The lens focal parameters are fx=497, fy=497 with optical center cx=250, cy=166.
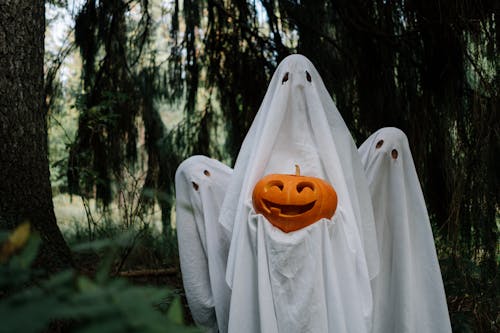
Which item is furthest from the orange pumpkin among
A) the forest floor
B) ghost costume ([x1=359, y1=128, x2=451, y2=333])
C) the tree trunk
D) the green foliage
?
the green foliage

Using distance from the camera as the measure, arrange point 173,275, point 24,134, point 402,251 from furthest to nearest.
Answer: point 173,275 < point 402,251 < point 24,134

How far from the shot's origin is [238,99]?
3.67 metres

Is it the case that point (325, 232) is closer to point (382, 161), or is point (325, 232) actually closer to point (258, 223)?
point (258, 223)

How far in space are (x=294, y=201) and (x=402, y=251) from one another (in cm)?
51

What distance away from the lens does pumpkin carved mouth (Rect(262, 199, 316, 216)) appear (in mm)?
1727

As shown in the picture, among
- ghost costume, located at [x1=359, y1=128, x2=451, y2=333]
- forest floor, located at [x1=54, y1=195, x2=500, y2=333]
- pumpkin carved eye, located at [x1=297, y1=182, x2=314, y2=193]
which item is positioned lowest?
Answer: forest floor, located at [x1=54, y1=195, x2=500, y2=333]

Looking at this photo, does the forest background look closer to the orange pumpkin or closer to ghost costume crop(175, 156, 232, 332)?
ghost costume crop(175, 156, 232, 332)

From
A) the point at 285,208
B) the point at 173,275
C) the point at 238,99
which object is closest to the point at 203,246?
the point at 285,208

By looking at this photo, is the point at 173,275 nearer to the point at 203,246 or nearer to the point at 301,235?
the point at 203,246

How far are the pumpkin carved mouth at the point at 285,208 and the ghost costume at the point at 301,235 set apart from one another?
5 centimetres

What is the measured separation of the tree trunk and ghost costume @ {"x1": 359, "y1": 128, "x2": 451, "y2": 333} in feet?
3.88

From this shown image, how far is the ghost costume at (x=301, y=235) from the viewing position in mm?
1662

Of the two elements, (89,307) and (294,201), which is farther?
(294,201)

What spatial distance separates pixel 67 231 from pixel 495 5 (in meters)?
4.03
